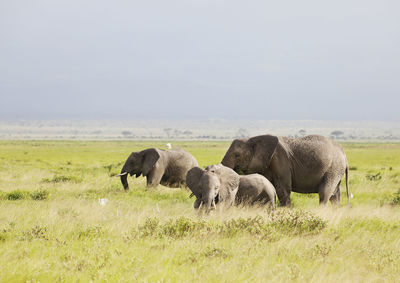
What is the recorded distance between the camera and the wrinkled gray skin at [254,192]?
12914mm

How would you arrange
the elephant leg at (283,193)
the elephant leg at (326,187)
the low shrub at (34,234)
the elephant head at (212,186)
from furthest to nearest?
the elephant leg at (326,187)
the elephant leg at (283,193)
the elephant head at (212,186)
the low shrub at (34,234)

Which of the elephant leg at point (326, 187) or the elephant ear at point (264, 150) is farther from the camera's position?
the elephant leg at point (326, 187)

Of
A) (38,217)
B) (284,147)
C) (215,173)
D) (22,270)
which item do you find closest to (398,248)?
(215,173)

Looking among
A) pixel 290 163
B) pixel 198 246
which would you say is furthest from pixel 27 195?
pixel 198 246

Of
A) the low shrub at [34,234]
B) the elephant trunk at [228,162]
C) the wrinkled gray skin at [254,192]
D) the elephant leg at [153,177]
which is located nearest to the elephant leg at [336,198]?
the wrinkled gray skin at [254,192]

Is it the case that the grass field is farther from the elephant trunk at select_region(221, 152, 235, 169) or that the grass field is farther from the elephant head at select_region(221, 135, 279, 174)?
the elephant trunk at select_region(221, 152, 235, 169)

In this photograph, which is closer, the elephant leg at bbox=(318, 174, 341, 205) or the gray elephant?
the gray elephant

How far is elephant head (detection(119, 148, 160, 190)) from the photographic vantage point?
63.2ft

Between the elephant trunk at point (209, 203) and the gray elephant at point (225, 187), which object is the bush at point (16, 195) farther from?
the elephant trunk at point (209, 203)

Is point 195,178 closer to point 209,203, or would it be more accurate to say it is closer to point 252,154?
point 209,203

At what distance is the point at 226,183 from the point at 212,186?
0.92 m

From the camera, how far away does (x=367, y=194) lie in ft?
63.0

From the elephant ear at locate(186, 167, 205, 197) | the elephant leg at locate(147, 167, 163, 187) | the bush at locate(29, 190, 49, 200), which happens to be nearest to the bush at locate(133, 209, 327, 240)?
the elephant ear at locate(186, 167, 205, 197)

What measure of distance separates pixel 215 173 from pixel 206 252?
3.86m
